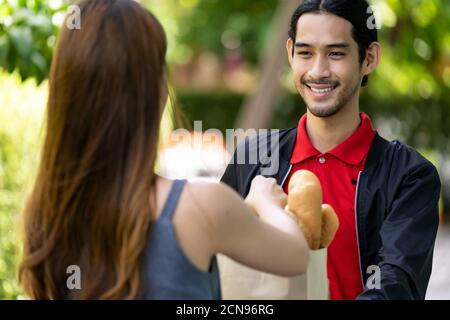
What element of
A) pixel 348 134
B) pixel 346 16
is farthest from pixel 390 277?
pixel 346 16

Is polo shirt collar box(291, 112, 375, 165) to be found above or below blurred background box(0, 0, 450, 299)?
below

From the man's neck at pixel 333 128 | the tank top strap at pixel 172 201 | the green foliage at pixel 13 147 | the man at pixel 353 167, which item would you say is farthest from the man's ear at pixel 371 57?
the green foliage at pixel 13 147

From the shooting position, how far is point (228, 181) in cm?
299

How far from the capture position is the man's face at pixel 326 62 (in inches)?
109

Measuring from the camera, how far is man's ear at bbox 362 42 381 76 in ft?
9.48

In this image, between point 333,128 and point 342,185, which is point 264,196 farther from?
point 333,128

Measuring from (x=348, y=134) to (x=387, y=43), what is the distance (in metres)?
10.3

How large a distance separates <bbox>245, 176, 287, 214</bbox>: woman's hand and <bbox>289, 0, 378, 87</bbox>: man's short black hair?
73 centimetres

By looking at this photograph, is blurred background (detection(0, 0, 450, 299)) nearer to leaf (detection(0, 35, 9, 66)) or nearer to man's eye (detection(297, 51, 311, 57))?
leaf (detection(0, 35, 9, 66))

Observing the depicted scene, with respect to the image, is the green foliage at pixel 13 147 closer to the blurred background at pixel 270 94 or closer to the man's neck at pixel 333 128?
the blurred background at pixel 270 94

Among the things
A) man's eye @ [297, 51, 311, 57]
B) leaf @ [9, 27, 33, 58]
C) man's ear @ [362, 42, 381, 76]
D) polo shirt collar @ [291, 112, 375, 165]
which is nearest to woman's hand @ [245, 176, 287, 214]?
polo shirt collar @ [291, 112, 375, 165]

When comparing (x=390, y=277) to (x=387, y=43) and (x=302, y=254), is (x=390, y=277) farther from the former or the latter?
(x=387, y=43)

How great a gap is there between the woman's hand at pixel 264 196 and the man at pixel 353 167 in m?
0.34

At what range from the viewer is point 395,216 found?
255cm
